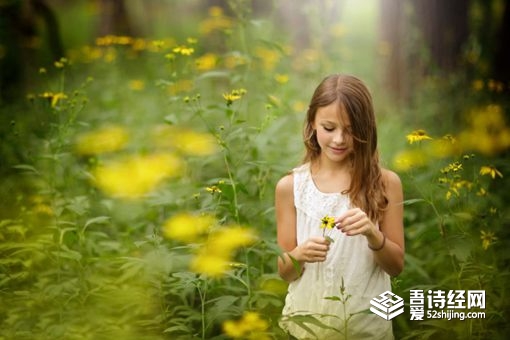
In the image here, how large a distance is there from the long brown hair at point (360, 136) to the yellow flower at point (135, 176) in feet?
2.17

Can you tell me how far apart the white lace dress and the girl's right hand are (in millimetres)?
120

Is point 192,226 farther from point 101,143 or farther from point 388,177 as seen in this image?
point 101,143

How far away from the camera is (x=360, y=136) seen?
1.86m

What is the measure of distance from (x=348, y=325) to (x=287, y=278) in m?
0.20

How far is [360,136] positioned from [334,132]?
7 centimetres

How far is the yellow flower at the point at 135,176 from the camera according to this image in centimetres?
227

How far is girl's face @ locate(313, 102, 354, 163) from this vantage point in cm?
184

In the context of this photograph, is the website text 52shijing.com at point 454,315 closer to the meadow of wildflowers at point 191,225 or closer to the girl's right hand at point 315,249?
the meadow of wildflowers at point 191,225

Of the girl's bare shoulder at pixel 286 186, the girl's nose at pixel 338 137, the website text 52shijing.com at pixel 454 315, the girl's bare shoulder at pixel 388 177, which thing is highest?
the girl's nose at pixel 338 137

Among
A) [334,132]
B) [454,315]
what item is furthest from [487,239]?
[334,132]

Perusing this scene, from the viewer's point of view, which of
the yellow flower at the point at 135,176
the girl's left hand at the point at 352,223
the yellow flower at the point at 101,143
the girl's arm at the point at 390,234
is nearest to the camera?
the girl's left hand at the point at 352,223

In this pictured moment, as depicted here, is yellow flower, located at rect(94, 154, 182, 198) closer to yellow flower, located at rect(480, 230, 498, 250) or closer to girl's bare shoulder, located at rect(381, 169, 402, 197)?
girl's bare shoulder, located at rect(381, 169, 402, 197)

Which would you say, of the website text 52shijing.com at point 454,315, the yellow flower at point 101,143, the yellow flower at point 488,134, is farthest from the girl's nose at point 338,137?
the yellow flower at point 101,143

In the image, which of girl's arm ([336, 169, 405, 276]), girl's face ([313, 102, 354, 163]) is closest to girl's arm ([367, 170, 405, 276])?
girl's arm ([336, 169, 405, 276])
